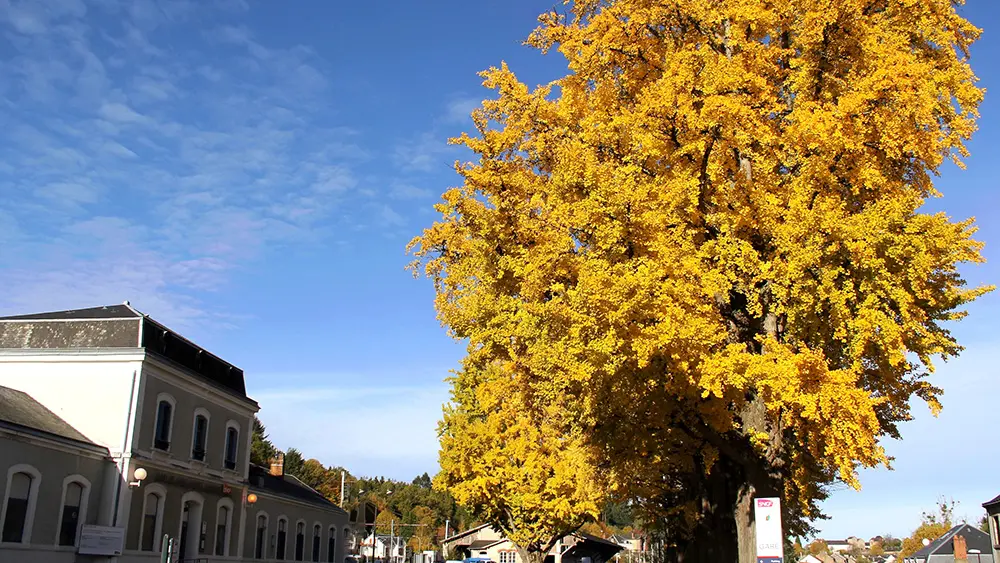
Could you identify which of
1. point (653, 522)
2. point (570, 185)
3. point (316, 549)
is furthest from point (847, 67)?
point (316, 549)

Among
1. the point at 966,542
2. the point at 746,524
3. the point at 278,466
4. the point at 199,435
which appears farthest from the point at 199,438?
the point at 966,542

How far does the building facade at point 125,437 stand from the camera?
875 inches

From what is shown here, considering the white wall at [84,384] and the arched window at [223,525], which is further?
the arched window at [223,525]

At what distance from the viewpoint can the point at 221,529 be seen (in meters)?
31.6

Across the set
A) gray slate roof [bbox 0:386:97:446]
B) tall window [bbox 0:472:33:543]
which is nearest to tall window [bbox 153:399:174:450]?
gray slate roof [bbox 0:386:97:446]

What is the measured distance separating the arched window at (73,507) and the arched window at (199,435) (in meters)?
5.62

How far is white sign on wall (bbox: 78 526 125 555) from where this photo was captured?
23.2m

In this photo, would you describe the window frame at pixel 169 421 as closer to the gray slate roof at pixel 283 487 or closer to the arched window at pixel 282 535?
the gray slate roof at pixel 283 487

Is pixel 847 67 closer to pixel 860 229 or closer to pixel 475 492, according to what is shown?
pixel 860 229

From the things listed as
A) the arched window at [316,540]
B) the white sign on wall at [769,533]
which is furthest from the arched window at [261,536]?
the white sign on wall at [769,533]

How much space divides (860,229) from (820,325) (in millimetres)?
Answer: 2121

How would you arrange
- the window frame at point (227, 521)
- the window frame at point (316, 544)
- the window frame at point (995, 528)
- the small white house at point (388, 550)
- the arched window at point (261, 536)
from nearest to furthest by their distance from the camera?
the window frame at point (227, 521) < the arched window at point (261, 536) < the window frame at point (316, 544) < the window frame at point (995, 528) < the small white house at point (388, 550)

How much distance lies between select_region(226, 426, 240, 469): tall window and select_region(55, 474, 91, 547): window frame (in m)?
8.64

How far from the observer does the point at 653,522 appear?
23203 mm
